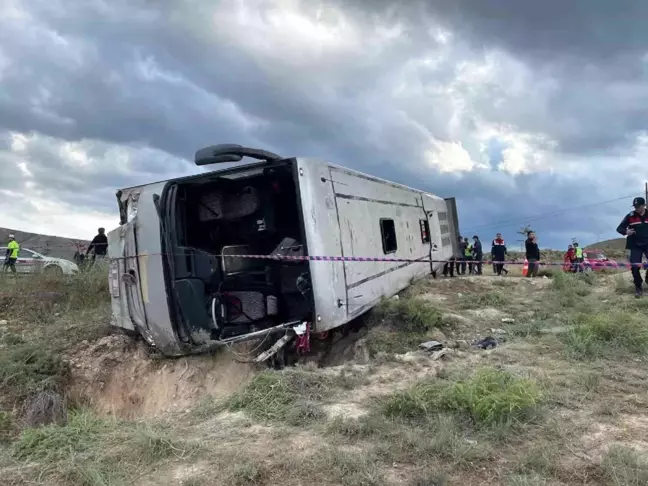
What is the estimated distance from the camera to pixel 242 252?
7109 millimetres

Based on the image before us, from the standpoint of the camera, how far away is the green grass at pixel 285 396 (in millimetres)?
3990

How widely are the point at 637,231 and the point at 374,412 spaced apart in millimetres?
6204

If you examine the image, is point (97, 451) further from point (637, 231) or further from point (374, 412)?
point (637, 231)

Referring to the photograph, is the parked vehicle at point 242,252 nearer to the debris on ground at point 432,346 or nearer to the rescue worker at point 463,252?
the debris on ground at point 432,346

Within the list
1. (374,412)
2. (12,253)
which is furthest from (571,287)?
(12,253)

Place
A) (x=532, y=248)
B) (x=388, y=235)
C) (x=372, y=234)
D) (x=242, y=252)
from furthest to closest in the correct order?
(x=532, y=248), (x=388, y=235), (x=372, y=234), (x=242, y=252)

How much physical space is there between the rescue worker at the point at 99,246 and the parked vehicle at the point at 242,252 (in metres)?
5.78

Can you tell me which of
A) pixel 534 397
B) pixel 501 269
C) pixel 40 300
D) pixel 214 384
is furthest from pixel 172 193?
pixel 501 269

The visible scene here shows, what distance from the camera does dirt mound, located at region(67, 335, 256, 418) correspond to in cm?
635

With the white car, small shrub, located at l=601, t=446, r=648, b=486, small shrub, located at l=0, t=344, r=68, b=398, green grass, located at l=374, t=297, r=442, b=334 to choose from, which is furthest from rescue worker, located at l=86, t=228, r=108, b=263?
small shrub, located at l=601, t=446, r=648, b=486

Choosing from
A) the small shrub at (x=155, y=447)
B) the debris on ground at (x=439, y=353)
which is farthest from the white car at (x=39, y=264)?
the small shrub at (x=155, y=447)

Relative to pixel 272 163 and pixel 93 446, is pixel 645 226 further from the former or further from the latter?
pixel 93 446

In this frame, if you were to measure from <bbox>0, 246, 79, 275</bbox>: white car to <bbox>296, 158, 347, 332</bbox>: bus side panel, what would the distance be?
738cm

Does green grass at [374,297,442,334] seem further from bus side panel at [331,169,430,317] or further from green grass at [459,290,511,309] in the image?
green grass at [459,290,511,309]
